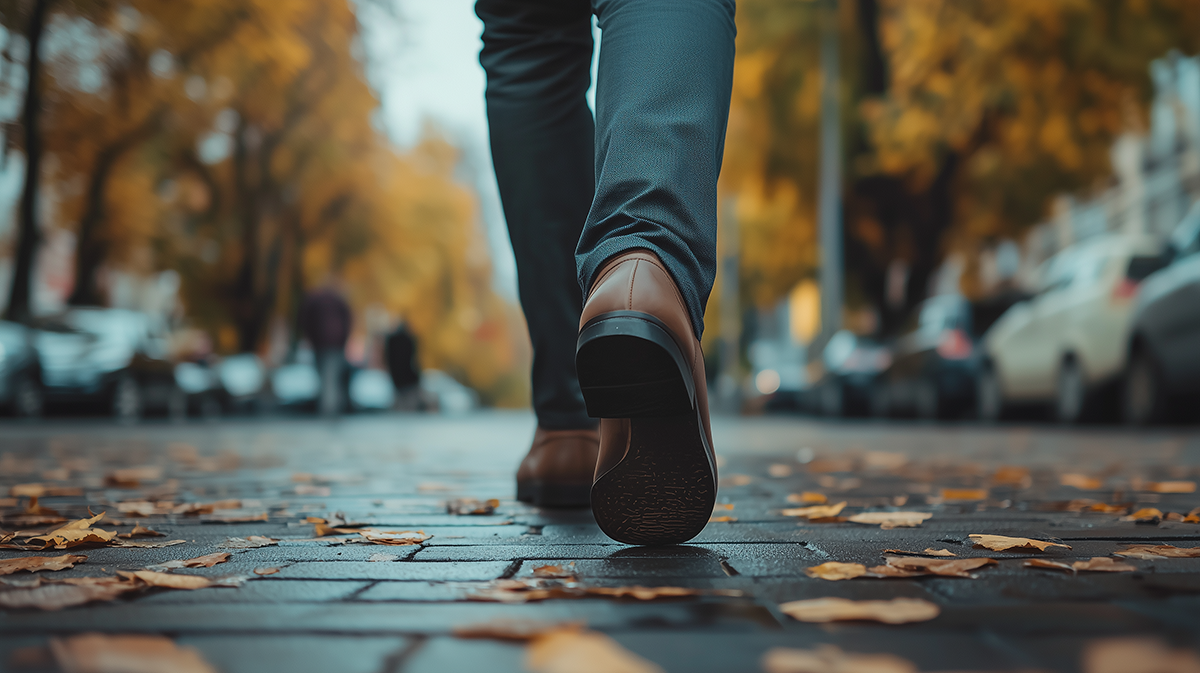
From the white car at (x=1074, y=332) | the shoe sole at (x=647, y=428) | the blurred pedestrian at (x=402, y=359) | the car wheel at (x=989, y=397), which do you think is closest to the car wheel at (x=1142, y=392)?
the white car at (x=1074, y=332)

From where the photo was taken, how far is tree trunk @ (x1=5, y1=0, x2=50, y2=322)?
14360 millimetres

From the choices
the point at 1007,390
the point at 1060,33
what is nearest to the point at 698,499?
the point at 1007,390

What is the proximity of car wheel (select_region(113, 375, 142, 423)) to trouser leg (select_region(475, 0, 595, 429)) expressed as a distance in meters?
14.6

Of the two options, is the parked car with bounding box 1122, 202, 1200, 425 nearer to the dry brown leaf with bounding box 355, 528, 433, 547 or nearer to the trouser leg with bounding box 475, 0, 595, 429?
the trouser leg with bounding box 475, 0, 595, 429

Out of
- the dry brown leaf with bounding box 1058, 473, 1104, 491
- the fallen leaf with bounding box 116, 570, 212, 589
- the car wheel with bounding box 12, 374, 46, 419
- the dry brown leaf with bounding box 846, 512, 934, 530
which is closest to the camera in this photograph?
the fallen leaf with bounding box 116, 570, 212, 589

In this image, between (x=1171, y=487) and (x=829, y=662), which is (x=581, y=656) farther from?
(x=1171, y=487)

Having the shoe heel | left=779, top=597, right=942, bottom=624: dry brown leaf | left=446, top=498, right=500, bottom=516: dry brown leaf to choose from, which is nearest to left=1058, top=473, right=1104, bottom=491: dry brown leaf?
left=446, top=498, right=500, bottom=516: dry brown leaf

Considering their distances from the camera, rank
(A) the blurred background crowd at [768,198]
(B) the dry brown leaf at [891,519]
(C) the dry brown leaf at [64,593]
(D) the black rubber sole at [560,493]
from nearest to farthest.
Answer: (C) the dry brown leaf at [64,593]
(B) the dry brown leaf at [891,519]
(D) the black rubber sole at [560,493]
(A) the blurred background crowd at [768,198]

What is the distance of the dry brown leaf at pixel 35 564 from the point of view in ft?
5.78

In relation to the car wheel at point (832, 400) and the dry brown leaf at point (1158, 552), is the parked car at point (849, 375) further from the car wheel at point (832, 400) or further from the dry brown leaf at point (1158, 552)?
the dry brown leaf at point (1158, 552)

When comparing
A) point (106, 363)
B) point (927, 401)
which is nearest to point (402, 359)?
point (106, 363)

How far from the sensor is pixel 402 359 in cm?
2031

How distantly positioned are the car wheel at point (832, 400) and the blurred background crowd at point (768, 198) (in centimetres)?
7

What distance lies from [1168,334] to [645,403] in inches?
286
